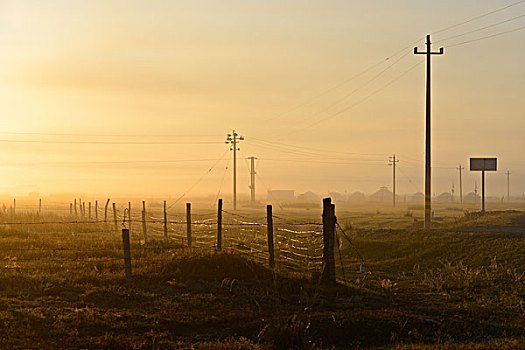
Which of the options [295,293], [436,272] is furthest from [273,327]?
[436,272]

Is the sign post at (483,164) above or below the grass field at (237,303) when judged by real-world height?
above

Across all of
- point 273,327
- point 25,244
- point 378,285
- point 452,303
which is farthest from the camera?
point 25,244

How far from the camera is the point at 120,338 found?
12484 millimetres

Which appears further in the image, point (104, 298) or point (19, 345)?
point (104, 298)

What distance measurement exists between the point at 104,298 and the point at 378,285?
9.20 meters

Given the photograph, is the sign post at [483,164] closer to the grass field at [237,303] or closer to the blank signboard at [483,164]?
the blank signboard at [483,164]

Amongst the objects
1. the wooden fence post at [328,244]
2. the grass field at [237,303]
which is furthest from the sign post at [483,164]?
the wooden fence post at [328,244]

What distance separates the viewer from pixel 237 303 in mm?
16812

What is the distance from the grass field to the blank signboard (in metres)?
41.1

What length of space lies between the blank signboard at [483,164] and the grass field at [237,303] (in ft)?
135

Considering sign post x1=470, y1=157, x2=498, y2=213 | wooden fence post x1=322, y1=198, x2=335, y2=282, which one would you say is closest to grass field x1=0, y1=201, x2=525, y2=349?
wooden fence post x1=322, y1=198, x2=335, y2=282

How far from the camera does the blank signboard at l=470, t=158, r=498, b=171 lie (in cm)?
6681

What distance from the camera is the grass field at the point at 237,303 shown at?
12.7 m

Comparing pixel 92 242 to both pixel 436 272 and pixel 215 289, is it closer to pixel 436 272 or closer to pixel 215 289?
pixel 215 289
